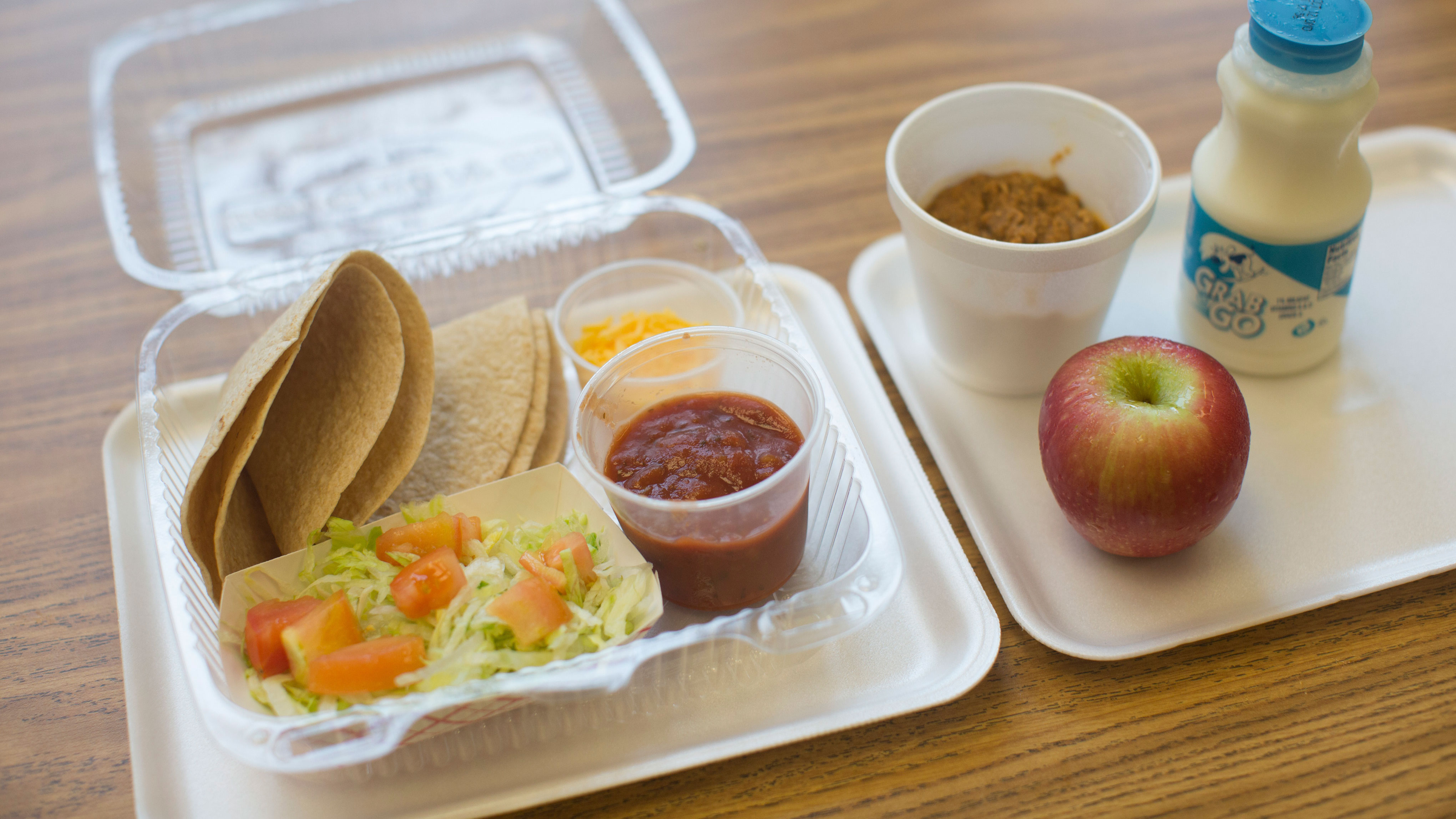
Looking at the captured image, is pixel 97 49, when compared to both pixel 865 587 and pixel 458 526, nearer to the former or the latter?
pixel 458 526

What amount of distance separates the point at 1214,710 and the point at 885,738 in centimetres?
45

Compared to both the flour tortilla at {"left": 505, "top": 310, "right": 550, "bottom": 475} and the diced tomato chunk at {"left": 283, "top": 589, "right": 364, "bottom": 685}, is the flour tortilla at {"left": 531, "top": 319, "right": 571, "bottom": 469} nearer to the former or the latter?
the flour tortilla at {"left": 505, "top": 310, "right": 550, "bottom": 475}

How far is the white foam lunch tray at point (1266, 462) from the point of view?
1.53 metres

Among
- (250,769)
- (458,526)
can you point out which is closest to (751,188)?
(458,526)

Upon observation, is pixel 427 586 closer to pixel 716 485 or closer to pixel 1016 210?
pixel 716 485

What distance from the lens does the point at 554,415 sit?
6.00 ft

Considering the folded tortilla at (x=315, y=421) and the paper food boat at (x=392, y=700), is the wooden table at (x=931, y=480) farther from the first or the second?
the folded tortilla at (x=315, y=421)

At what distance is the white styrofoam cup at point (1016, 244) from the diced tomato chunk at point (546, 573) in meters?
0.82

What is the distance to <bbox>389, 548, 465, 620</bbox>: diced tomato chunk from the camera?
4.61 ft

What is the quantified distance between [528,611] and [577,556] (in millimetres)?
112

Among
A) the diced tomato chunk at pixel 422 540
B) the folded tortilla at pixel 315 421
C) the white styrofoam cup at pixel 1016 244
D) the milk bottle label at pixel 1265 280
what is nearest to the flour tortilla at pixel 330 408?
the folded tortilla at pixel 315 421

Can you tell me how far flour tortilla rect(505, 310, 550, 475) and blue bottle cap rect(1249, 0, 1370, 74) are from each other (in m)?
1.26

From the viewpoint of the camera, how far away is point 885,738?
1.43 metres

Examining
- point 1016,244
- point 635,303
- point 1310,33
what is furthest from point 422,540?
point 1310,33
